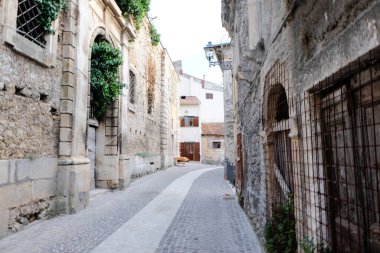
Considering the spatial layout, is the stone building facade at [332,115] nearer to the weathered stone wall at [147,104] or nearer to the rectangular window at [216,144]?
the weathered stone wall at [147,104]

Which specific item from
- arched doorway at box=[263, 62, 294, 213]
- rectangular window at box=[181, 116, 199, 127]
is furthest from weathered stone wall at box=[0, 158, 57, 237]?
rectangular window at box=[181, 116, 199, 127]

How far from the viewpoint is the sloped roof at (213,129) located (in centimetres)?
3494

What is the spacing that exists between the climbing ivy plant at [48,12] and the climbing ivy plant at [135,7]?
4.69m

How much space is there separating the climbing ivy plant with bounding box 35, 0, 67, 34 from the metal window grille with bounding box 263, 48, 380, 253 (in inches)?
195

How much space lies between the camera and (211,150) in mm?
34531

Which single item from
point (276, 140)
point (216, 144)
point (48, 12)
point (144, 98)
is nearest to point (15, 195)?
point (48, 12)

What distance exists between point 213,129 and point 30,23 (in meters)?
30.4

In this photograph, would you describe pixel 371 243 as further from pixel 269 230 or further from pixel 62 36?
pixel 62 36

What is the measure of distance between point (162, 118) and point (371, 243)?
→ 18150 millimetres

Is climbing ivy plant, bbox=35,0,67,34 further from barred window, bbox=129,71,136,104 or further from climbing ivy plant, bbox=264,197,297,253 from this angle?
barred window, bbox=129,71,136,104

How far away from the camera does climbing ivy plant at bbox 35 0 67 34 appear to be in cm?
591

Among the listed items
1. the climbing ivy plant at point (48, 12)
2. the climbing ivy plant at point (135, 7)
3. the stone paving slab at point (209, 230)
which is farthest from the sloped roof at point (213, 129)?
the climbing ivy plant at point (48, 12)

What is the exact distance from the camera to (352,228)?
2.07 metres

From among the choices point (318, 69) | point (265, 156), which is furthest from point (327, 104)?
point (265, 156)
